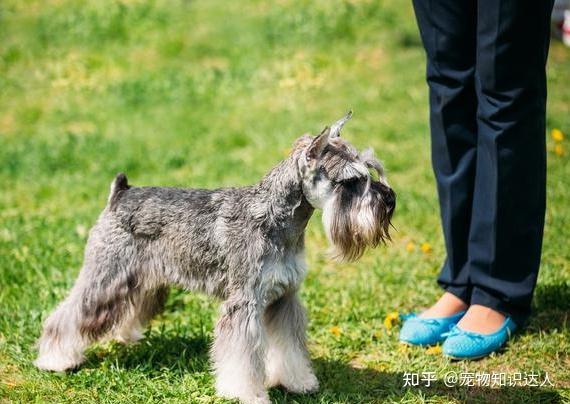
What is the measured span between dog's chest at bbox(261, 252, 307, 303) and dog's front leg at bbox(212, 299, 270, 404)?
0.12m

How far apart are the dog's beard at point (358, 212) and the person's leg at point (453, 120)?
0.98 meters

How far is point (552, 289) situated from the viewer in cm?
526

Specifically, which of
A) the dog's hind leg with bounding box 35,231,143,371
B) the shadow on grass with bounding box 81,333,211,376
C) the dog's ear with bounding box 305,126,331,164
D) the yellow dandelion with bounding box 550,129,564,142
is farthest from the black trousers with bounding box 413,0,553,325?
the yellow dandelion with bounding box 550,129,564,142

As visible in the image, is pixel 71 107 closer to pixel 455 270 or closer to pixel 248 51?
pixel 248 51

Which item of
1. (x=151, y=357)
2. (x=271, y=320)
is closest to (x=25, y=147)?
(x=151, y=357)

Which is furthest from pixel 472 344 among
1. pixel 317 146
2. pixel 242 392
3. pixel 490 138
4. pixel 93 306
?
pixel 93 306

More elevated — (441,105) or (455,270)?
(441,105)

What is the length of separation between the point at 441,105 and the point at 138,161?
4.32 meters

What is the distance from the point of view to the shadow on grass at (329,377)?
13.7 ft

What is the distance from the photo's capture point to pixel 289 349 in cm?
423

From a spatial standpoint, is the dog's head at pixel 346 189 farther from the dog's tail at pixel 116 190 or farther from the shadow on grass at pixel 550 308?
the shadow on grass at pixel 550 308

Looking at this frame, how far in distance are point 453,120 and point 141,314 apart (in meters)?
2.32

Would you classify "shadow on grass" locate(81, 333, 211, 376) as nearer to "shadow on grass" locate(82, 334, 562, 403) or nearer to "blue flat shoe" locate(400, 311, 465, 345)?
"shadow on grass" locate(82, 334, 562, 403)

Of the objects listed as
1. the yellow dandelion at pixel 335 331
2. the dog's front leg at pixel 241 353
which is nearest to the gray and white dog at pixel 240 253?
the dog's front leg at pixel 241 353
